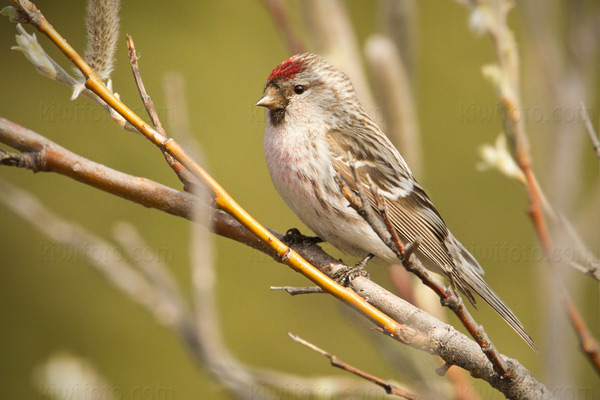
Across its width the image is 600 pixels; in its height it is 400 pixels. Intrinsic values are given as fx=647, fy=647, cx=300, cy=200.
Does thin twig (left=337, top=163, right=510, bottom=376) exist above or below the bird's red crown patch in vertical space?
below

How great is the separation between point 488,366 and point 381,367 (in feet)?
7.38

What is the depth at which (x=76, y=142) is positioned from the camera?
3604 millimetres

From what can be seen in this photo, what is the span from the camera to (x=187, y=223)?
3.58m

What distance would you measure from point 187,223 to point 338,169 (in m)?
1.84

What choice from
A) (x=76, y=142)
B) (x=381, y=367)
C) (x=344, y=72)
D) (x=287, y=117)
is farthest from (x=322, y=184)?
(x=76, y=142)

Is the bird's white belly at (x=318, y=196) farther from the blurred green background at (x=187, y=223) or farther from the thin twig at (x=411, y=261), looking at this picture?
the blurred green background at (x=187, y=223)

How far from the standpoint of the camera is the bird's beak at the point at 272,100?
1963mm

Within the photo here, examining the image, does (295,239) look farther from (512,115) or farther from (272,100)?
(512,115)

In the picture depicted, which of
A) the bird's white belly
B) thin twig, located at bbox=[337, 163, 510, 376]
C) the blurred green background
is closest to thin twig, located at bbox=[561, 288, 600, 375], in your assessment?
thin twig, located at bbox=[337, 163, 510, 376]

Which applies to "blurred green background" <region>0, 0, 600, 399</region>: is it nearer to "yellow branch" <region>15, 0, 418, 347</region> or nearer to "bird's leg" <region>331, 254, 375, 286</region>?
"bird's leg" <region>331, 254, 375, 286</region>

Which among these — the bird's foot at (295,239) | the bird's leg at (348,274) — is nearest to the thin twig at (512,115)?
the bird's leg at (348,274)

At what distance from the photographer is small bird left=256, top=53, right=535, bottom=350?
1.80m

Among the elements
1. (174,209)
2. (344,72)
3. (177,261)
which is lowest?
(177,261)

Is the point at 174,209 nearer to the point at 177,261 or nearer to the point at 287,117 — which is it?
the point at 287,117
